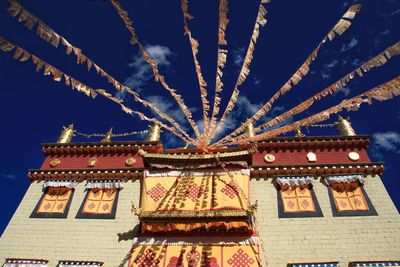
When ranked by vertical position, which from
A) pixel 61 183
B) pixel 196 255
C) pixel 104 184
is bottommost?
pixel 196 255

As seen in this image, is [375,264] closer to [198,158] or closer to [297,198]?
[297,198]

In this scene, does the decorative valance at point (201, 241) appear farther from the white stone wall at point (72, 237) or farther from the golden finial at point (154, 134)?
the golden finial at point (154, 134)

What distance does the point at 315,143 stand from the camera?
13797mm

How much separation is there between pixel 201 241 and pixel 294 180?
438 centimetres

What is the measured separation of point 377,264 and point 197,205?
6.05 meters

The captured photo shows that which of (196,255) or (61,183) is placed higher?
(61,183)

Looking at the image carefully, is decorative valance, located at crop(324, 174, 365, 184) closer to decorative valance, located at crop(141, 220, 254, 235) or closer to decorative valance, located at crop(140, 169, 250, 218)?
decorative valance, located at crop(140, 169, 250, 218)

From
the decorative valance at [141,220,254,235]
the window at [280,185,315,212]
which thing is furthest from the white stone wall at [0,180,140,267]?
the window at [280,185,315,212]

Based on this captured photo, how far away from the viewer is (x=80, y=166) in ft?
47.1

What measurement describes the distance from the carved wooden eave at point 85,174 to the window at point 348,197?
7.64 metres

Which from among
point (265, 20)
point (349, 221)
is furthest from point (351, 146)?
point (265, 20)

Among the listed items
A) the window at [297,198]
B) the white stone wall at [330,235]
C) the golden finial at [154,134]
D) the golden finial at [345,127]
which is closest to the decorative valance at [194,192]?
the white stone wall at [330,235]

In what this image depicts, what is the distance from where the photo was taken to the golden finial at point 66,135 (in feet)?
51.3

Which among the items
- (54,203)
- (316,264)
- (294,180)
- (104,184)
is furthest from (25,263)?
(294,180)
